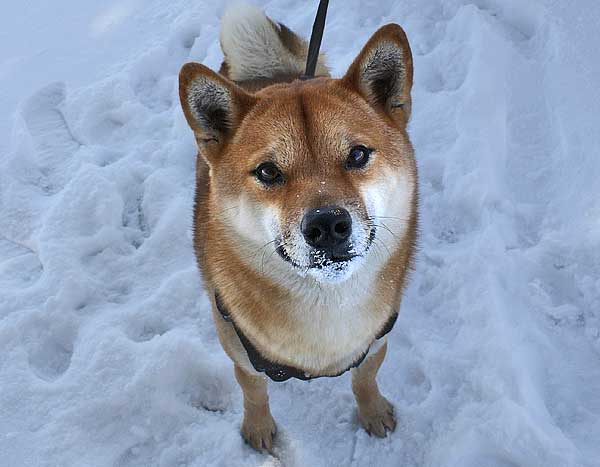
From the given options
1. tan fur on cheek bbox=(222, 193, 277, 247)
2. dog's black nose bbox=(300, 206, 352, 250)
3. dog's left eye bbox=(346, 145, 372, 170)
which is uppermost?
dog's left eye bbox=(346, 145, 372, 170)

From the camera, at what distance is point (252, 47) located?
310 centimetres

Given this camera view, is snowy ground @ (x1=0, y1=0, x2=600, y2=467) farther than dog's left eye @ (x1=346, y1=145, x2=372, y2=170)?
Yes

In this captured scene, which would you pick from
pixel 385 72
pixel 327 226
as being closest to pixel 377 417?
pixel 327 226

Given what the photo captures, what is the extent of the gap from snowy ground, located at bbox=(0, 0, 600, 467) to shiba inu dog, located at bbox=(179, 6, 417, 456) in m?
0.55

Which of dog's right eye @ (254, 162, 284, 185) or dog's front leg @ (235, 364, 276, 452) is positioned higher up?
dog's right eye @ (254, 162, 284, 185)

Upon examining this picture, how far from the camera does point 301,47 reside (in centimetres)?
329

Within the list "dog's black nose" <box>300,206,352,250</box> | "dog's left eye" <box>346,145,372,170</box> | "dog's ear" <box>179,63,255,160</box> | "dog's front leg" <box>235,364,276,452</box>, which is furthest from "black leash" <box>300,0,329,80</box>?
"dog's front leg" <box>235,364,276,452</box>

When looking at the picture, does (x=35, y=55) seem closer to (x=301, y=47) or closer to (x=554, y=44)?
(x=301, y=47)

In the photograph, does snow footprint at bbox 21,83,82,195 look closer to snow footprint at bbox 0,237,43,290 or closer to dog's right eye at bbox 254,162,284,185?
snow footprint at bbox 0,237,43,290

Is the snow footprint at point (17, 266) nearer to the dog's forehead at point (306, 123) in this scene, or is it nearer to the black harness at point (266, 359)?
the black harness at point (266, 359)

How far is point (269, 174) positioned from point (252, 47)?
4.22 feet

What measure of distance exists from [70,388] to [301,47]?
223 cm

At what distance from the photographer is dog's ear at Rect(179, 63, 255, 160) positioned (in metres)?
2.08

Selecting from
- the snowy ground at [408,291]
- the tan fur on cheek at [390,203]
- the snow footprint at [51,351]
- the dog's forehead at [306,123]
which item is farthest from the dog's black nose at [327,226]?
the snow footprint at [51,351]
